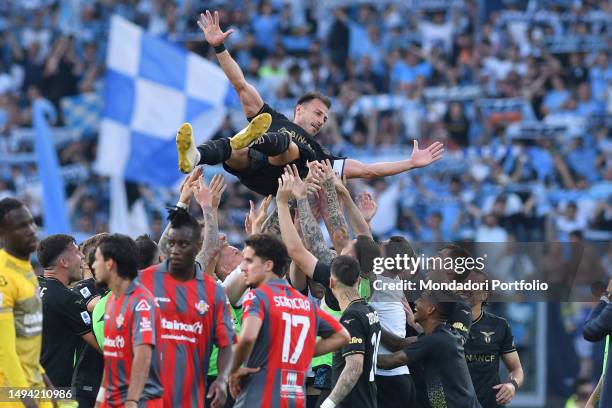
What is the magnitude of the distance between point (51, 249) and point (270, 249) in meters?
1.97

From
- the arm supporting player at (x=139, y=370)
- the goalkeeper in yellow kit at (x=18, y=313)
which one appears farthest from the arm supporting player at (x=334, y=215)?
the goalkeeper in yellow kit at (x=18, y=313)

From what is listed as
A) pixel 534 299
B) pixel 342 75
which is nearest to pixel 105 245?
pixel 534 299

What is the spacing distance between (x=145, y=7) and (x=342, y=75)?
15.6 ft

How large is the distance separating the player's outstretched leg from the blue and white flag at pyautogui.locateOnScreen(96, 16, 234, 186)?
838 cm

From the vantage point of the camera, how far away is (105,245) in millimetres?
7746

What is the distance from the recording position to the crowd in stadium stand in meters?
18.6

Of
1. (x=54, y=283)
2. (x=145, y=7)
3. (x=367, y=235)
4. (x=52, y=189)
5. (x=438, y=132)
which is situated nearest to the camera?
(x=54, y=283)

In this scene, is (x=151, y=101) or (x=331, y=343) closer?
(x=331, y=343)

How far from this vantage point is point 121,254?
7730mm

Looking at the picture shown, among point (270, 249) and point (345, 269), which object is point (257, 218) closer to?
point (345, 269)

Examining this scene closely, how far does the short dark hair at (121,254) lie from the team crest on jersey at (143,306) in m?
0.24

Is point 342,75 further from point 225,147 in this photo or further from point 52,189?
point 225,147

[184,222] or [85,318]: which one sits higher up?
[184,222]

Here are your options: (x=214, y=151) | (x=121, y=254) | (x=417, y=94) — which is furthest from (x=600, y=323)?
(x=417, y=94)
